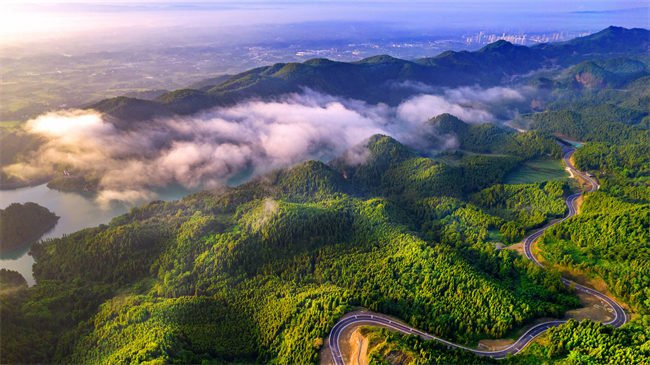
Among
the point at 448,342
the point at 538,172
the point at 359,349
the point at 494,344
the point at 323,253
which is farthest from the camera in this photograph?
the point at 538,172

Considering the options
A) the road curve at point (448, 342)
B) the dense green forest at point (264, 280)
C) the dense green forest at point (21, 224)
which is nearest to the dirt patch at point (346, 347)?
the road curve at point (448, 342)

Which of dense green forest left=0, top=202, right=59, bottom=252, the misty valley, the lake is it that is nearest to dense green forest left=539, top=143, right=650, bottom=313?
the misty valley

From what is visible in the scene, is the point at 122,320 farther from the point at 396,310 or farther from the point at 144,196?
the point at 144,196

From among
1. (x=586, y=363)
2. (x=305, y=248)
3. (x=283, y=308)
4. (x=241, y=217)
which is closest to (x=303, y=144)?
(x=241, y=217)

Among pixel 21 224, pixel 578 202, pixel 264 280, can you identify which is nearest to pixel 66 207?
pixel 21 224

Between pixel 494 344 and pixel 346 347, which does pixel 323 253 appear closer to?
pixel 346 347
